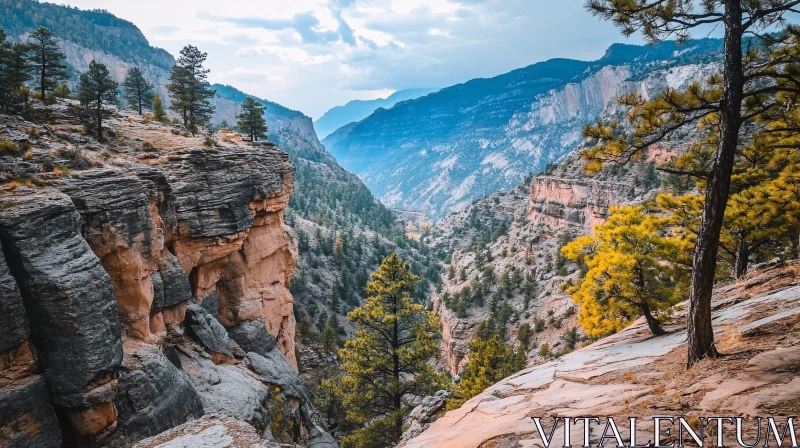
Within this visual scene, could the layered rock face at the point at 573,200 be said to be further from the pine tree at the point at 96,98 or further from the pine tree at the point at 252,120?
the pine tree at the point at 96,98

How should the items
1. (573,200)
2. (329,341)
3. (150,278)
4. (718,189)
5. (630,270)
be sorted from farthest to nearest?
1. (573,200)
2. (329,341)
3. (150,278)
4. (630,270)
5. (718,189)

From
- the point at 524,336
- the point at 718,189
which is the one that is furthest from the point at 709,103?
the point at 524,336

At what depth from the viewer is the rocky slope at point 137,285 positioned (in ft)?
40.3

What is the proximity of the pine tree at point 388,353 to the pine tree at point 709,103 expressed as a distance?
1123 cm

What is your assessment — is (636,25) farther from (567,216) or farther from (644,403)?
(567,216)

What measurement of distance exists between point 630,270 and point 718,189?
4.63 meters

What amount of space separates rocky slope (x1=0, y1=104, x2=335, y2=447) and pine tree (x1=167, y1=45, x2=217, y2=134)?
4424 mm

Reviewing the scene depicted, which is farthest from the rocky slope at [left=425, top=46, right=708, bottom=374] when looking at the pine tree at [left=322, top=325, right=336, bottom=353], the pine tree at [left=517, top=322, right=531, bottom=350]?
the pine tree at [left=322, top=325, right=336, bottom=353]

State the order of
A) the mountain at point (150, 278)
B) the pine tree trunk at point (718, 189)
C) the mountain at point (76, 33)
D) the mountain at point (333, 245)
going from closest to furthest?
the pine tree trunk at point (718, 189) < the mountain at point (150, 278) < the mountain at point (333, 245) < the mountain at point (76, 33)

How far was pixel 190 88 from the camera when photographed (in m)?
33.4

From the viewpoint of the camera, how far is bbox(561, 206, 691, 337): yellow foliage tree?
10922 millimetres

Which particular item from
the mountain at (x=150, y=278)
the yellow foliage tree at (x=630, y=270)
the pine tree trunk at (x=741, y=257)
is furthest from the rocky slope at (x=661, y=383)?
the mountain at (x=150, y=278)

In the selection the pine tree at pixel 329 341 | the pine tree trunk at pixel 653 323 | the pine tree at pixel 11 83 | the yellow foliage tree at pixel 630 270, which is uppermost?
the pine tree at pixel 11 83

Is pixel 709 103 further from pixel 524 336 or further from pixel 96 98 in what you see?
pixel 524 336
